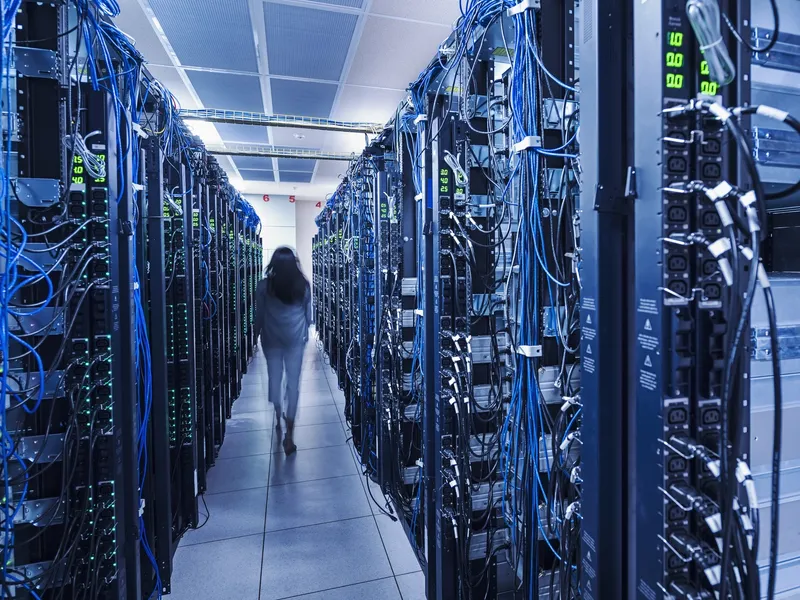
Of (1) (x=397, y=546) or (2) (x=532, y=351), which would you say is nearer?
(2) (x=532, y=351)

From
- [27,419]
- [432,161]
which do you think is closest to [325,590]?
[27,419]

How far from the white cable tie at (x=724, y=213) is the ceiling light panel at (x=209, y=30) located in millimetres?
3510

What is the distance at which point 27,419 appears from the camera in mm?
1751

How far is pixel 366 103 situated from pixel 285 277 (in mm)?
2436

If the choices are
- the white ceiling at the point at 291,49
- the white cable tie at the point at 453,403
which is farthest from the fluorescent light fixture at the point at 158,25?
the white cable tie at the point at 453,403

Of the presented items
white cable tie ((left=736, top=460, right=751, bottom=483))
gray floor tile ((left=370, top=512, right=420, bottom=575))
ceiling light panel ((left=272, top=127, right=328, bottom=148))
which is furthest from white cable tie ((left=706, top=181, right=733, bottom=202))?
ceiling light panel ((left=272, top=127, right=328, bottom=148))

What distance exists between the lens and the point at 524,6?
66.4 inches

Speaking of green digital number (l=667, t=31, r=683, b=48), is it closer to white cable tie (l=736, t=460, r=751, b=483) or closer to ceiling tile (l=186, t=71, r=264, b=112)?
white cable tie (l=736, t=460, r=751, b=483)

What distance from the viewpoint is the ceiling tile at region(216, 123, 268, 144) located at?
19.6 ft

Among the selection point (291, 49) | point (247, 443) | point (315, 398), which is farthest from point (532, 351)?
point (315, 398)

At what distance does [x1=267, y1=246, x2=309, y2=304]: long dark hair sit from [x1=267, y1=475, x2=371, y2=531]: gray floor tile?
168 cm

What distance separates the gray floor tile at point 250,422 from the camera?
510 centimetres

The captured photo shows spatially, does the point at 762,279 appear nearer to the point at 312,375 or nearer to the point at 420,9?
the point at 420,9

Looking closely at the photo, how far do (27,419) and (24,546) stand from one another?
1.67 feet
